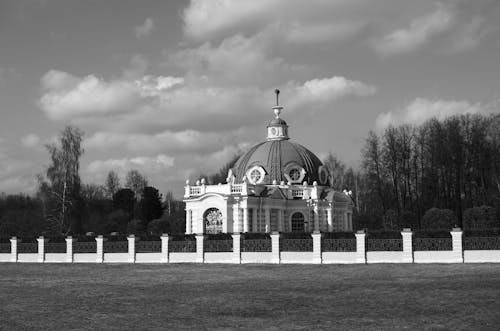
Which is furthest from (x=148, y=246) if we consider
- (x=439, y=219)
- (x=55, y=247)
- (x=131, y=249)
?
(x=439, y=219)

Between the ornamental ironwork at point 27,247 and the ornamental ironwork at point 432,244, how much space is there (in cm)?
2571

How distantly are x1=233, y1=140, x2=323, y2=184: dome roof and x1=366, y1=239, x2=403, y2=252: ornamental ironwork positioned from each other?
95.1 ft

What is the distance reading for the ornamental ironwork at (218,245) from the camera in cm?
3959

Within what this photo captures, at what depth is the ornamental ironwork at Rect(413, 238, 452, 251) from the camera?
114ft

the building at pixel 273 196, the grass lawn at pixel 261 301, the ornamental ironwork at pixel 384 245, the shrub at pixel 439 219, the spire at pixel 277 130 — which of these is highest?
the spire at pixel 277 130

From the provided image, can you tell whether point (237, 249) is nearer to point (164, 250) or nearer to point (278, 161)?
point (164, 250)

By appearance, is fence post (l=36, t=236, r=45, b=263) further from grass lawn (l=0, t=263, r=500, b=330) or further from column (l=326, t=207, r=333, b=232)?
column (l=326, t=207, r=333, b=232)

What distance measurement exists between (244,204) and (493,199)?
2276cm

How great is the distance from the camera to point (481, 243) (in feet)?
112

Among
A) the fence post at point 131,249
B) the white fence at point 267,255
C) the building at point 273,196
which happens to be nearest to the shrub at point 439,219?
the building at point 273,196

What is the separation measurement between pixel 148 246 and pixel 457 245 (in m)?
18.4

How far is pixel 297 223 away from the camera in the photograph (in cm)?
6512

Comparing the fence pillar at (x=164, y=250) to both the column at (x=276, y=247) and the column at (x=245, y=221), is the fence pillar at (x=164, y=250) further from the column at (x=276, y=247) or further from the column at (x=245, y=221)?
the column at (x=245, y=221)

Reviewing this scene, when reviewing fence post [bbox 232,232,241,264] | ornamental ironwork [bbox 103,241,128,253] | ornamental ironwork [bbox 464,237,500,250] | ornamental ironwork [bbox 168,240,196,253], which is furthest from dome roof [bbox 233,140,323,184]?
ornamental ironwork [bbox 464,237,500,250]
